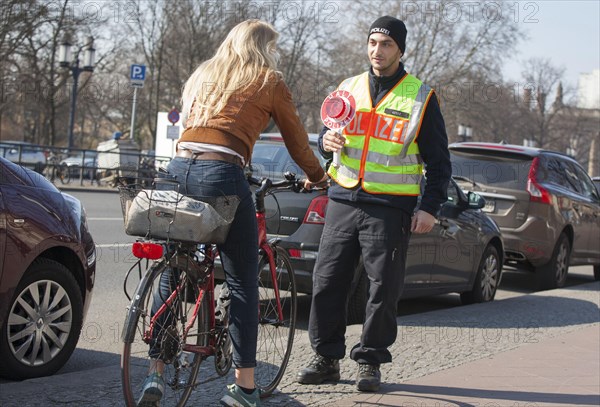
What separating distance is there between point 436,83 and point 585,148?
31.1 metres

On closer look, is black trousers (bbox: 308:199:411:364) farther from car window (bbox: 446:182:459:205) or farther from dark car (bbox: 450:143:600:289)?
dark car (bbox: 450:143:600:289)

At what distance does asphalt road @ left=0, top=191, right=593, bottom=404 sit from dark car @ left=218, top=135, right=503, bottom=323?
0.34m

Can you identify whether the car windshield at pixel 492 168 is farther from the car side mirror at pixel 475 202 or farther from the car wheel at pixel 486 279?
the car side mirror at pixel 475 202

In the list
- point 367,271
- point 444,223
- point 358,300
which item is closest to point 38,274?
point 367,271

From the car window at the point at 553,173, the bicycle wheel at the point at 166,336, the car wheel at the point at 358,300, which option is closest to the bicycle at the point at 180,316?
the bicycle wheel at the point at 166,336

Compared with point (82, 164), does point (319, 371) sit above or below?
below

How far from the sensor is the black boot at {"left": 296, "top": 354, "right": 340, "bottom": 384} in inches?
199

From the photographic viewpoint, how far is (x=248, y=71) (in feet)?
12.9

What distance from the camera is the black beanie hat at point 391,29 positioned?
491 cm

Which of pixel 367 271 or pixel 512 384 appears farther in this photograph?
pixel 512 384

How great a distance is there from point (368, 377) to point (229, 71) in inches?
75.6

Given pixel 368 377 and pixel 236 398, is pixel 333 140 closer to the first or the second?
pixel 368 377

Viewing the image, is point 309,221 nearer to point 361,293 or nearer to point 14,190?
point 361,293

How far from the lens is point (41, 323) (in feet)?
16.7
